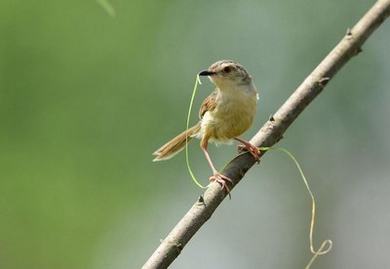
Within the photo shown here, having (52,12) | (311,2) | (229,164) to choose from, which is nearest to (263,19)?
(311,2)

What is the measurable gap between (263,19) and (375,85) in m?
3.83

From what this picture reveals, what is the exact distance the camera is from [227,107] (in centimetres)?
595

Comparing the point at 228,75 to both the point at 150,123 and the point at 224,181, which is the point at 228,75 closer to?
the point at 224,181

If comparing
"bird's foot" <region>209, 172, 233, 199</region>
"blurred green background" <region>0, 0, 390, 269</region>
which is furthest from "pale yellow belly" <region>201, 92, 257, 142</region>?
"blurred green background" <region>0, 0, 390, 269</region>

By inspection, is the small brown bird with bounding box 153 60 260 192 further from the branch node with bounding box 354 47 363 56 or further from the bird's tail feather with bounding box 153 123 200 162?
the branch node with bounding box 354 47 363 56

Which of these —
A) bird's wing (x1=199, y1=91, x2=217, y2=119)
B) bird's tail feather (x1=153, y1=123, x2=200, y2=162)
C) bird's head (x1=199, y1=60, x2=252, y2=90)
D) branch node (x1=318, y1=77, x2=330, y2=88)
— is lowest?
bird's tail feather (x1=153, y1=123, x2=200, y2=162)

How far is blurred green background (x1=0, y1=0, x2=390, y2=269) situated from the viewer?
1966cm

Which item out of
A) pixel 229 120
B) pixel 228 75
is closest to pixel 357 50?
pixel 229 120

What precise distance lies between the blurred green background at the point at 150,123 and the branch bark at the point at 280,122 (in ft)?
49.7

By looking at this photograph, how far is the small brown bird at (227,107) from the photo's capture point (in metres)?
5.85

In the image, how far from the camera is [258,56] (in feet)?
65.8

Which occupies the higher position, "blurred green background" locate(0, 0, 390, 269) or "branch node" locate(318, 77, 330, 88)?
"branch node" locate(318, 77, 330, 88)

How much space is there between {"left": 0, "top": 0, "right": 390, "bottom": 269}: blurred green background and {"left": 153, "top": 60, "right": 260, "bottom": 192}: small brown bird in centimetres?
1238

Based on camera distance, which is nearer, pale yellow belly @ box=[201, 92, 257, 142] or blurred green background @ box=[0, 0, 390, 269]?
pale yellow belly @ box=[201, 92, 257, 142]
